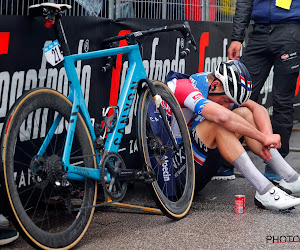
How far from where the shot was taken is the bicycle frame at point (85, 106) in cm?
356

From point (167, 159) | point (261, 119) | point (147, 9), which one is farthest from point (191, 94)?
point (147, 9)

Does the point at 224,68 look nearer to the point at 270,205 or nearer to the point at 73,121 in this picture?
the point at 270,205

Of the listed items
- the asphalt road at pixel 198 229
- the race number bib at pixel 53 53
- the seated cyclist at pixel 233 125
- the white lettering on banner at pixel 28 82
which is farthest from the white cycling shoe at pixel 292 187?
the race number bib at pixel 53 53

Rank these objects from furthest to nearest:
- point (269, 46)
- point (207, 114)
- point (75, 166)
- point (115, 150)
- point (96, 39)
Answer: point (269, 46), point (96, 39), point (207, 114), point (115, 150), point (75, 166)

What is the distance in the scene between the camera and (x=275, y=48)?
5.57m

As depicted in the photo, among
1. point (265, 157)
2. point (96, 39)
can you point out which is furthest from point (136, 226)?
point (96, 39)

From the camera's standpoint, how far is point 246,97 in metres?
4.52

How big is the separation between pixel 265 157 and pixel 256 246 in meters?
1.05

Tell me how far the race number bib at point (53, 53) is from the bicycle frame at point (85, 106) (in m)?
0.06

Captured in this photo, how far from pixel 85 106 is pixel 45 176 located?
605 millimetres

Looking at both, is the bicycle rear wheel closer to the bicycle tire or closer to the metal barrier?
the bicycle tire

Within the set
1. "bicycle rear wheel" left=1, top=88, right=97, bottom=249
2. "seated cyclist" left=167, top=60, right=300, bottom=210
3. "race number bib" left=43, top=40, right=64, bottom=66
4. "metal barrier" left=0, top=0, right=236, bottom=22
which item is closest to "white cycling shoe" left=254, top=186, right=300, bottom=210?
"seated cyclist" left=167, top=60, right=300, bottom=210

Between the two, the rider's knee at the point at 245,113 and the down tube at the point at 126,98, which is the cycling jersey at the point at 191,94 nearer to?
the rider's knee at the point at 245,113

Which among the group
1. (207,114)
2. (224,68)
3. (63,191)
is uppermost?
(224,68)
